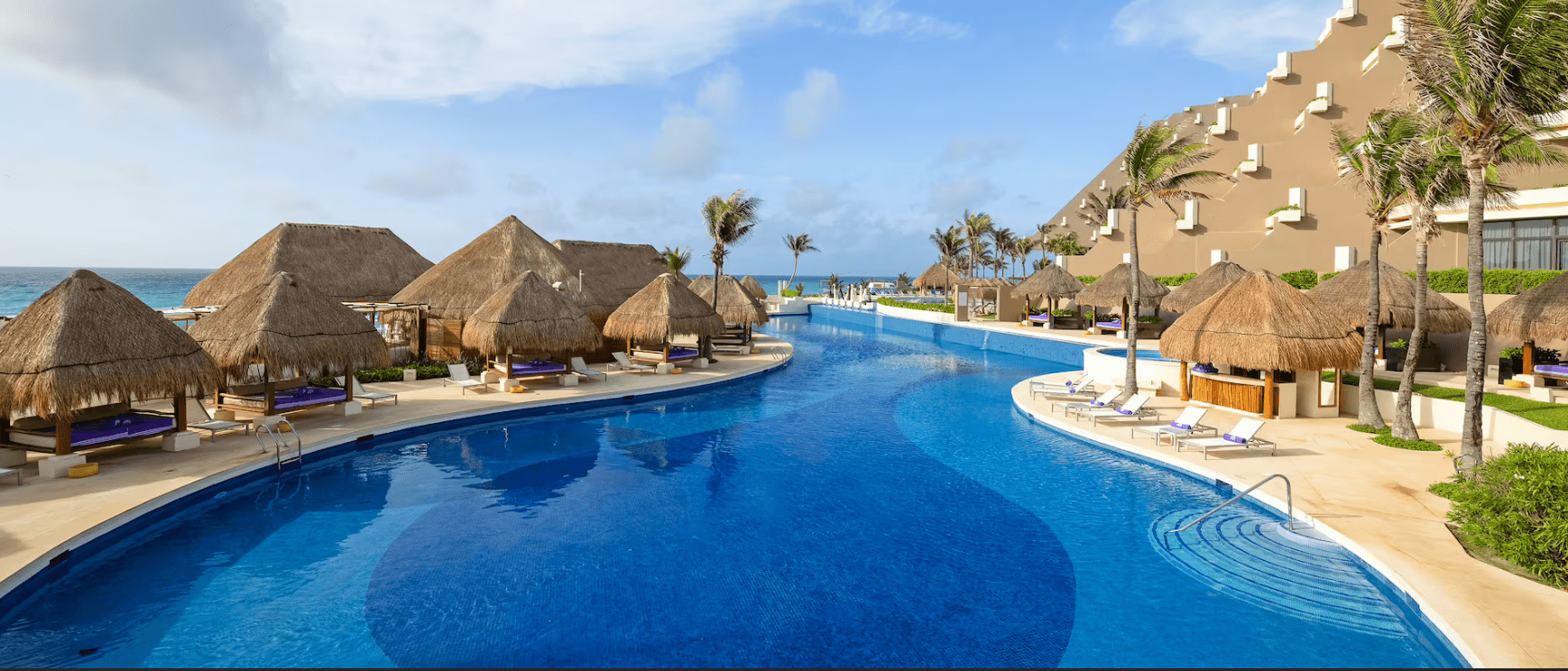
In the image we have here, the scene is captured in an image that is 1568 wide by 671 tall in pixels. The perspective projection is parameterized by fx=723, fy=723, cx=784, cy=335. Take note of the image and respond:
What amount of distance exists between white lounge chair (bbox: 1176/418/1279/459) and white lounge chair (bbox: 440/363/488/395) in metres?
13.6

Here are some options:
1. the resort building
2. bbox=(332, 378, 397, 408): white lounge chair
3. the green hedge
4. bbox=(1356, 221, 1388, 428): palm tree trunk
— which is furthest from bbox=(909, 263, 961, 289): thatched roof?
the green hedge

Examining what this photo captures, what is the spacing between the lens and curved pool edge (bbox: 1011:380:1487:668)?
17.2 ft

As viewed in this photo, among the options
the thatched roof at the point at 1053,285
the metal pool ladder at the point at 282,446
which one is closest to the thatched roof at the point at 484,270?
the metal pool ladder at the point at 282,446

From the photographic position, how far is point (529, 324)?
1648 centimetres

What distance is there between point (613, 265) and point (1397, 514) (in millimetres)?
20831

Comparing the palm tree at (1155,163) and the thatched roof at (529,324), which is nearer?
the palm tree at (1155,163)

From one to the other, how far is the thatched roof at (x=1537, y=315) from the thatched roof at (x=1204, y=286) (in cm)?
850

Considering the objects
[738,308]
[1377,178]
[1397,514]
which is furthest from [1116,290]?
[1397,514]

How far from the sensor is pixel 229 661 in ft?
17.4

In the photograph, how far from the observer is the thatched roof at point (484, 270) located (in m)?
19.3

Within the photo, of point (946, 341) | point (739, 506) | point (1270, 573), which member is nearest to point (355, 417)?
point (739, 506)

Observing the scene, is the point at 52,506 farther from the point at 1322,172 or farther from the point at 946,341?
the point at 1322,172

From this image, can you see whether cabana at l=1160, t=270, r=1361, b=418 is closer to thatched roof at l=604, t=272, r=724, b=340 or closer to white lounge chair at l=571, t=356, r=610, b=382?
thatched roof at l=604, t=272, r=724, b=340

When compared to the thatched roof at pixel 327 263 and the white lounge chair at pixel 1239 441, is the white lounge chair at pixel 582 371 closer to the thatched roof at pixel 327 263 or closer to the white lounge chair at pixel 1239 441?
the thatched roof at pixel 327 263
